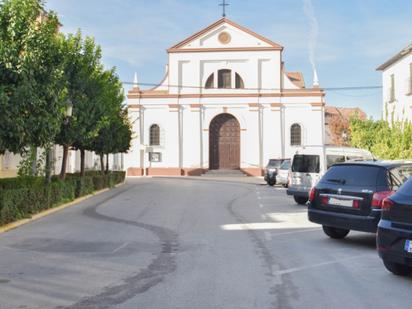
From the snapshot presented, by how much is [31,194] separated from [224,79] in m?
34.4

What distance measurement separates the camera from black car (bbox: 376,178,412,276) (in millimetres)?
6816

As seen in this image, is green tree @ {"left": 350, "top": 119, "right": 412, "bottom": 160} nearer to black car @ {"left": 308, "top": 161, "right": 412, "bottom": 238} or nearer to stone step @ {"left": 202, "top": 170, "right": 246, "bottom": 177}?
black car @ {"left": 308, "top": 161, "right": 412, "bottom": 238}

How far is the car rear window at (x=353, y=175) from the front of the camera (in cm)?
964

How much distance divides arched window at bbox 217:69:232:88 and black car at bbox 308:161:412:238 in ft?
124

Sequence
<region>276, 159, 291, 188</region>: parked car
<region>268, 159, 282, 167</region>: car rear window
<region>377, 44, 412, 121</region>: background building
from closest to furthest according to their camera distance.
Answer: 1. <region>276, 159, 291, 188</region>: parked car
2. <region>377, 44, 412, 121</region>: background building
3. <region>268, 159, 282, 167</region>: car rear window

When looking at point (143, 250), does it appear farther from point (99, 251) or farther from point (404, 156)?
point (404, 156)

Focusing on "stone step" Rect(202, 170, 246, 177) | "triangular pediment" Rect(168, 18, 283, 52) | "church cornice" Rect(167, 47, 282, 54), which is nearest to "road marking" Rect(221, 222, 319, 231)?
"stone step" Rect(202, 170, 246, 177)

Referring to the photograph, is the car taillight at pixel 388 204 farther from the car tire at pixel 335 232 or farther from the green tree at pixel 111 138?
the green tree at pixel 111 138

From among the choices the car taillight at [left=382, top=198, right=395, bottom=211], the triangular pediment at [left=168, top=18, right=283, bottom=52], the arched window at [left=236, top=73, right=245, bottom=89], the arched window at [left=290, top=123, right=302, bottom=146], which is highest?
the triangular pediment at [left=168, top=18, right=283, bottom=52]

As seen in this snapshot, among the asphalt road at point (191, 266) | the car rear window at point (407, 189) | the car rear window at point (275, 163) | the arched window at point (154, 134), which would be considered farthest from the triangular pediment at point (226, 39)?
the car rear window at point (407, 189)

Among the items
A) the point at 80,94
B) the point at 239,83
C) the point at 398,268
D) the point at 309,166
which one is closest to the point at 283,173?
the point at 309,166

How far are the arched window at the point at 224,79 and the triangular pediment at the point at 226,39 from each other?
206cm

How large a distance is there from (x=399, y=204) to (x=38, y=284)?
4.62 metres

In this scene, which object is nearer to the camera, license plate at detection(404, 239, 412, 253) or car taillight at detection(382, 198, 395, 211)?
license plate at detection(404, 239, 412, 253)
